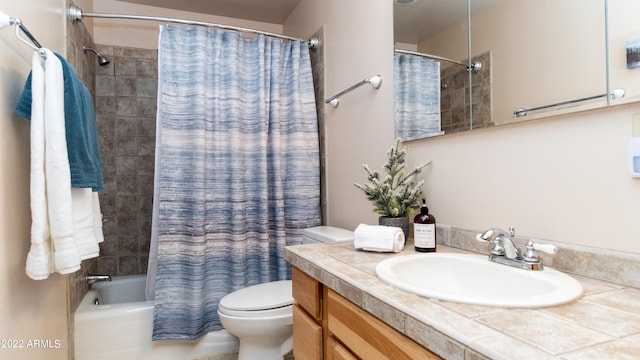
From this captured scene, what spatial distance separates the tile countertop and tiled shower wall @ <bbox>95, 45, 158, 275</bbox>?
7.70 ft

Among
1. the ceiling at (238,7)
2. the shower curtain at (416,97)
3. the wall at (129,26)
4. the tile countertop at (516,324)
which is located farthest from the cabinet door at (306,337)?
the wall at (129,26)

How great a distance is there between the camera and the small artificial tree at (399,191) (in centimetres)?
131

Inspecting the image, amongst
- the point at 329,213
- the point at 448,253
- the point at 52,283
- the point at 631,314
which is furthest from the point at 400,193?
the point at 52,283

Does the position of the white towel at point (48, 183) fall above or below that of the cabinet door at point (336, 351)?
above

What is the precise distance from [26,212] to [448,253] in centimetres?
154

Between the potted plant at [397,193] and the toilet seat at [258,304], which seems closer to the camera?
the potted plant at [397,193]

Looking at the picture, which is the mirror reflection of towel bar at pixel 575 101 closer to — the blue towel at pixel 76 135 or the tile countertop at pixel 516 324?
the tile countertop at pixel 516 324

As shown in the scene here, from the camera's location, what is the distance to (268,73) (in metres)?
2.21

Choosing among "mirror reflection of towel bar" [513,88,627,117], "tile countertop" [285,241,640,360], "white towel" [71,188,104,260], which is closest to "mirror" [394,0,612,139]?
"mirror reflection of towel bar" [513,88,627,117]

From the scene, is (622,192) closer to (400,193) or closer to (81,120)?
(400,193)

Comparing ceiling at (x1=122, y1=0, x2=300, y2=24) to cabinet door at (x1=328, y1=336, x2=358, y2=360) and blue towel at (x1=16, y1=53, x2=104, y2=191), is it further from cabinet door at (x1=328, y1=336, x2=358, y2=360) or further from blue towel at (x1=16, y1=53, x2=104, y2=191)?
cabinet door at (x1=328, y1=336, x2=358, y2=360)

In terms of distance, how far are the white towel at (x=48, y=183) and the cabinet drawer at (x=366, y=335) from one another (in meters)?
0.97

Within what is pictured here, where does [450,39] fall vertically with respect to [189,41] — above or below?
below

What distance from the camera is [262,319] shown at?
162cm
